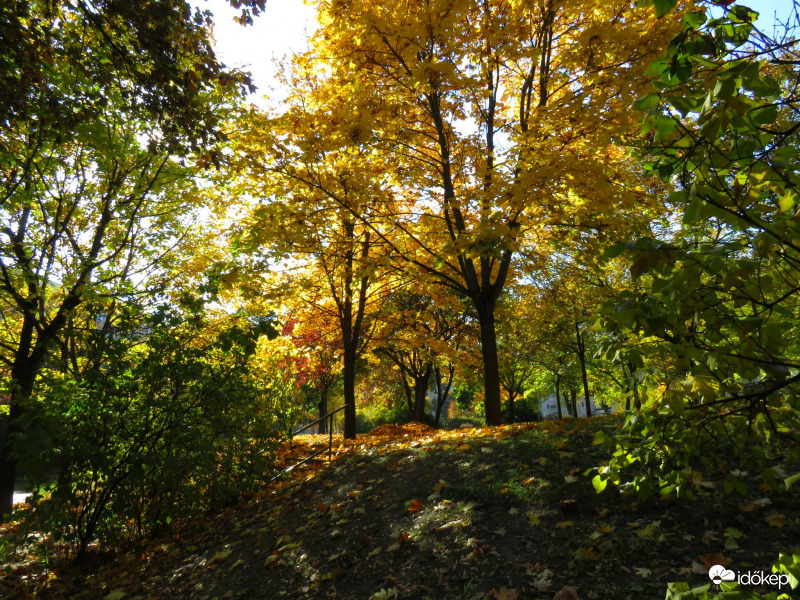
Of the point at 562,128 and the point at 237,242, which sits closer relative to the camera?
the point at 562,128

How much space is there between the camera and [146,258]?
1073 cm

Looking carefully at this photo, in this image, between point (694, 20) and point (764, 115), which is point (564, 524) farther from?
point (694, 20)

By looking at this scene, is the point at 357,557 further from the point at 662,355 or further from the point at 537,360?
the point at 537,360

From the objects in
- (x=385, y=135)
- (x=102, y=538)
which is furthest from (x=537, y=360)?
(x=102, y=538)

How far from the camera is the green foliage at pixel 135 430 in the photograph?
16.9 ft

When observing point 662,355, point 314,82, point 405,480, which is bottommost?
point 405,480

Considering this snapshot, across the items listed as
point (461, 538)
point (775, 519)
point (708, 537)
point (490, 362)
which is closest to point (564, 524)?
point (461, 538)

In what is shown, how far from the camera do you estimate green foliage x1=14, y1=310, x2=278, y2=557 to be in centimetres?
516

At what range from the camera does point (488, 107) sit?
8359mm

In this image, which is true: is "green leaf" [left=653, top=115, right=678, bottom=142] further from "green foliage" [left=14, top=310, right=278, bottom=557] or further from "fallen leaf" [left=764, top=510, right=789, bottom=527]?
"green foliage" [left=14, top=310, right=278, bottom=557]

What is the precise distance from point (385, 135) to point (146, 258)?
6956mm

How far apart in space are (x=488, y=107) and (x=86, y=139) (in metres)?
6.66

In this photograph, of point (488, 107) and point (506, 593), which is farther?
point (488, 107)

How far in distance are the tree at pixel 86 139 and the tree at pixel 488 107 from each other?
2219mm
